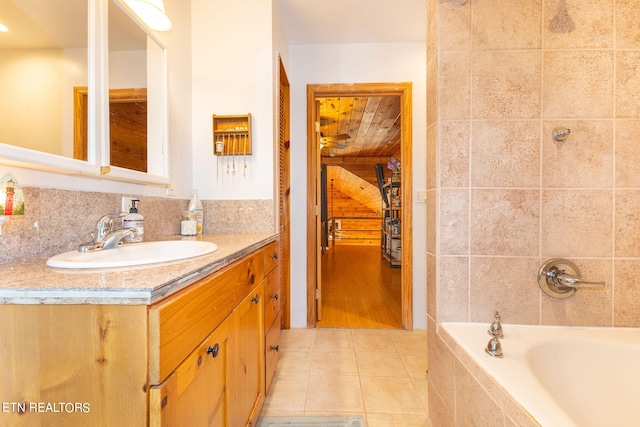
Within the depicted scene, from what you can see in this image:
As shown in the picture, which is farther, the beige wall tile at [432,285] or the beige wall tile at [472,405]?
the beige wall tile at [432,285]

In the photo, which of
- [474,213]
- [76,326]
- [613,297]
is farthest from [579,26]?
[76,326]

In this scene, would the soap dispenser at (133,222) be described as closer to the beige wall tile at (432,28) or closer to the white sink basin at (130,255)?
the white sink basin at (130,255)

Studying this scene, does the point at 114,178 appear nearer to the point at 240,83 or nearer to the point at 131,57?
the point at 131,57

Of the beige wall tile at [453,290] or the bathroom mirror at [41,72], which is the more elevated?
the bathroom mirror at [41,72]

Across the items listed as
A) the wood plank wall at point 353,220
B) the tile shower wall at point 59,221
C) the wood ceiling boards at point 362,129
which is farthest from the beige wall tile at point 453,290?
the wood plank wall at point 353,220

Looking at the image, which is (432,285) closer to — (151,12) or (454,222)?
(454,222)

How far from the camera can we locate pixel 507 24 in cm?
108

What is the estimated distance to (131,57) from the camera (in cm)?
115

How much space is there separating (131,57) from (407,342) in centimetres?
238

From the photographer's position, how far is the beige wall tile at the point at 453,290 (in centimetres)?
111

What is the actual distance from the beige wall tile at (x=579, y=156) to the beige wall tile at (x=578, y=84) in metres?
Answer: 0.04

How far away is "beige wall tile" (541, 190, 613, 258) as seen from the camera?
1070 mm

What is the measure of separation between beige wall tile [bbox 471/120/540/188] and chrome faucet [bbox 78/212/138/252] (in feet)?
4.53

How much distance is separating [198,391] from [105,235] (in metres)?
0.62
